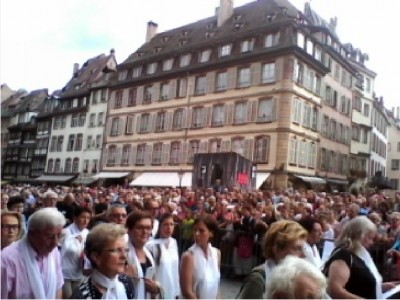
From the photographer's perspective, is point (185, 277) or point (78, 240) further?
point (78, 240)

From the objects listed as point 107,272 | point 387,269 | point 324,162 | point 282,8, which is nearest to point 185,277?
point 107,272

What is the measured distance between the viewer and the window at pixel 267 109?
15.5 m

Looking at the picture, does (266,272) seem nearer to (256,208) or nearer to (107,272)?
(107,272)

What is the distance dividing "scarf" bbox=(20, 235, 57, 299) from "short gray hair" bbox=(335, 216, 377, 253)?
147cm

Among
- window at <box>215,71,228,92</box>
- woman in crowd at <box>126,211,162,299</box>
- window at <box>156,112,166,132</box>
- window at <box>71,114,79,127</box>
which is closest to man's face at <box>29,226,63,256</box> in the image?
woman in crowd at <box>126,211,162,299</box>

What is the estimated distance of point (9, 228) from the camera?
8.21 ft

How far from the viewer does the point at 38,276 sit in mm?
Answer: 2061

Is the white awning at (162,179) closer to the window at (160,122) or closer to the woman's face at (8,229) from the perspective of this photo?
the window at (160,122)

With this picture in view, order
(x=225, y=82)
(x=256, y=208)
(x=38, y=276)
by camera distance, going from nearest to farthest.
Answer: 1. (x=38, y=276)
2. (x=256, y=208)
3. (x=225, y=82)

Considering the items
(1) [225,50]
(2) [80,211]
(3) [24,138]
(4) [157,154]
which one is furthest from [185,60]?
(2) [80,211]

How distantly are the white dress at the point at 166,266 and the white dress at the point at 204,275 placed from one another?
178 millimetres

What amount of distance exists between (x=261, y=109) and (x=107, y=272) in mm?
14461

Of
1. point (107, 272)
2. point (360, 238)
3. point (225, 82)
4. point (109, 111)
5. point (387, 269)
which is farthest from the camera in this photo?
point (225, 82)

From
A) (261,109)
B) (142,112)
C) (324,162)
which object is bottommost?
(324,162)
